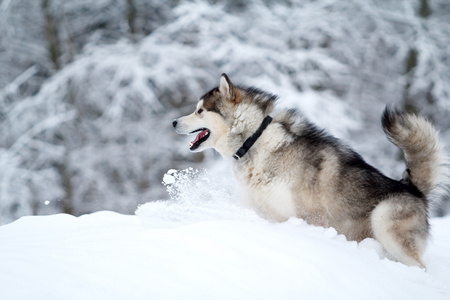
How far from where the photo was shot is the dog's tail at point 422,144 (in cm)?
303

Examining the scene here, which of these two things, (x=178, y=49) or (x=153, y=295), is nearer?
(x=153, y=295)

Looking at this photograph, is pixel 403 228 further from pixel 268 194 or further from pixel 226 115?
pixel 226 115

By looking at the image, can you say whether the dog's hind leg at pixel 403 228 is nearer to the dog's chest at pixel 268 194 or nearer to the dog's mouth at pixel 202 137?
the dog's chest at pixel 268 194

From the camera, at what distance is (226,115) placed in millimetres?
3516

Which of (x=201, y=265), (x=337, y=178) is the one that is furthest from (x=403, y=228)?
(x=201, y=265)

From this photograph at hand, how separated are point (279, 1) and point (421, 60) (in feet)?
13.1

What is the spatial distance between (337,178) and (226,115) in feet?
3.78

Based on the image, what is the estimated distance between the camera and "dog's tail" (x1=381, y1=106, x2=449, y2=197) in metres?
3.03

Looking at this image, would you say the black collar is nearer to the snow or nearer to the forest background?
the snow

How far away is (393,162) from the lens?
959cm

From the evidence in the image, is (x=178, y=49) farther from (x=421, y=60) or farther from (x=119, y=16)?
(x=421, y=60)

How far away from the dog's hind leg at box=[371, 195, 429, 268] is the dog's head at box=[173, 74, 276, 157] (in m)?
1.30

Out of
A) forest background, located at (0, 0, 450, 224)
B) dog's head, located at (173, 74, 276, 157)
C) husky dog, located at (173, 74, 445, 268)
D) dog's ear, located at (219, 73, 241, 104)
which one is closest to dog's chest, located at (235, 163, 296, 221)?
husky dog, located at (173, 74, 445, 268)

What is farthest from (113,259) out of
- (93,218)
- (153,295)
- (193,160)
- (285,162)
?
(193,160)
